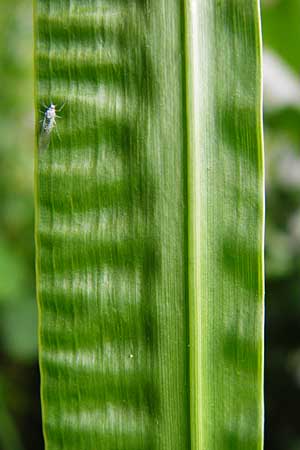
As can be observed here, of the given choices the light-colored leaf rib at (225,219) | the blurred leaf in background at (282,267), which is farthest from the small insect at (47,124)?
the blurred leaf in background at (282,267)

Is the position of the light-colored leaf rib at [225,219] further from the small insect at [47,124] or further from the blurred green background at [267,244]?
the blurred green background at [267,244]

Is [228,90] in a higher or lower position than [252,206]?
higher

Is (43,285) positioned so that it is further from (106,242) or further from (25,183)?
(25,183)

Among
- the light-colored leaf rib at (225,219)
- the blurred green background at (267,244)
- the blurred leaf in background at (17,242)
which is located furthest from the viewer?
the blurred leaf in background at (17,242)

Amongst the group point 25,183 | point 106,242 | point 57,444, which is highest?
point 25,183

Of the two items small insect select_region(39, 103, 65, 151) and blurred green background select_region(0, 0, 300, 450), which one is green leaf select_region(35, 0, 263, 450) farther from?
blurred green background select_region(0, 0, 300, 450)

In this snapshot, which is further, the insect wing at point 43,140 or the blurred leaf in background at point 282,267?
the blurred leaf in background at point 282,267

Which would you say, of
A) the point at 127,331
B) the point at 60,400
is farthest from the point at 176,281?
the point at 60,400
